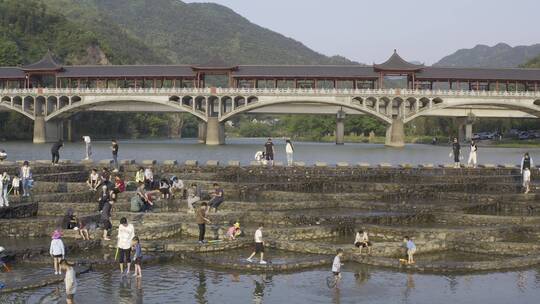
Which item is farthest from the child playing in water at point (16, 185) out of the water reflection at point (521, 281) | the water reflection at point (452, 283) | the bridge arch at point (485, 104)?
the bridge arch at point (485, 104)

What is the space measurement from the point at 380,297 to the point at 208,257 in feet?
21.3

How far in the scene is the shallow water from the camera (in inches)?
634

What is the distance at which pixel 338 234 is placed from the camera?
25031 mm

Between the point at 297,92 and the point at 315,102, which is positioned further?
the point at 315,102

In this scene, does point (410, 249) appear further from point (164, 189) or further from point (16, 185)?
point (16, 185)

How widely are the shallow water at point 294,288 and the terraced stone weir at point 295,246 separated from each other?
0.17 ft

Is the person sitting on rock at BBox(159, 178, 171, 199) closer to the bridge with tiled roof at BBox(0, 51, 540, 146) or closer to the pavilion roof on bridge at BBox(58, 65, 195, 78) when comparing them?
the bridge with tiled roof at BBox(0, 51, 540, 146)

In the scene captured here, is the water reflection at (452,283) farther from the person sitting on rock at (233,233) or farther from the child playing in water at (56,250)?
the child playing in water at (56,250)

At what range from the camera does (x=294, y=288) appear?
17.2 m

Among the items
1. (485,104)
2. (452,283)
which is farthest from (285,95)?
(452,283)

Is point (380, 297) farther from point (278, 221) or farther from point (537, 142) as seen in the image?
point (537, 142)

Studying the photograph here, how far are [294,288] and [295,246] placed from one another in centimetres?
469

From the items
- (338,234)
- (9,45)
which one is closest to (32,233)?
(338,234)

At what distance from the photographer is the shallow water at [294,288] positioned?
16.1 meters
